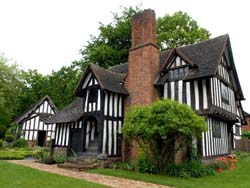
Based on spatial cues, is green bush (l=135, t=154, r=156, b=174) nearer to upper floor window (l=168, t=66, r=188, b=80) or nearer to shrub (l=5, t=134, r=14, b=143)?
upper floor window (l=168, t=66, r=188, b=80)

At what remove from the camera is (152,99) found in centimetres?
1512

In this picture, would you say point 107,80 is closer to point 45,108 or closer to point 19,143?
point 19,143

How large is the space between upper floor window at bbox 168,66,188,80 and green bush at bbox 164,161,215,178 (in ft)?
17.6

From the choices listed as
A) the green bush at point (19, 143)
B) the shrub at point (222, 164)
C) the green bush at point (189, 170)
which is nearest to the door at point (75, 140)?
the green bush at point (189, 170)

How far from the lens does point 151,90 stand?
15.2m

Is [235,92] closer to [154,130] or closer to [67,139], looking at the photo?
[154,130]

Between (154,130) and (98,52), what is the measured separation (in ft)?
66.4

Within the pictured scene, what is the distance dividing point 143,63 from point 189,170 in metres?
7.29

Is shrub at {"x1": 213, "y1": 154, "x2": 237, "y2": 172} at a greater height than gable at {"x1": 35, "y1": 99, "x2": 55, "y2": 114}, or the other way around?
gable at {"x1": 35, "y1": 99, "x2": 55, "y2": 114}

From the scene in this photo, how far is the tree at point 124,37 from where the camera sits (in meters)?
27.9

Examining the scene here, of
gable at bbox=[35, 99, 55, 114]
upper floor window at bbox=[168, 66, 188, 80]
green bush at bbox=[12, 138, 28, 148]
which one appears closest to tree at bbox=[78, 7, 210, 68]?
gable at bbox=[35, 99, 55, 114]

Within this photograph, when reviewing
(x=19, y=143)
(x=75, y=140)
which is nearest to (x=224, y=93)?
(x=75, y=140)

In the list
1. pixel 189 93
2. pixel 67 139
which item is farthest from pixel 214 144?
pixel 67 139

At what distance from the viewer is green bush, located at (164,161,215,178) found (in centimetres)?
1098
